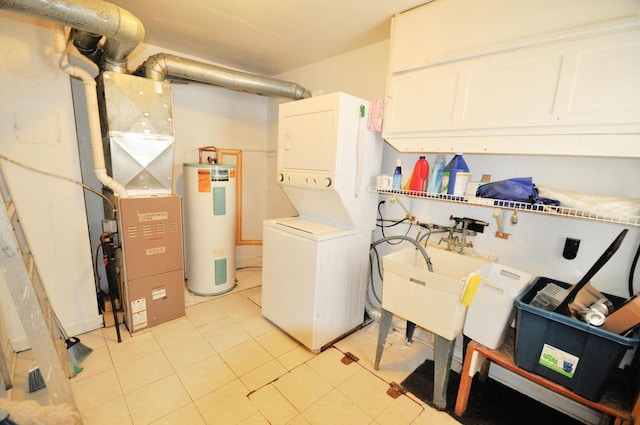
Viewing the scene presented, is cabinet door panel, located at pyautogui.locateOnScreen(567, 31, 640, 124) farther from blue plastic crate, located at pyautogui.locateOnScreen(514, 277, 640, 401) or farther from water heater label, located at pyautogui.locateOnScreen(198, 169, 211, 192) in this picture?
water heater label, located at pyautogui.locateOnScreen(198, 169, 211, 192)

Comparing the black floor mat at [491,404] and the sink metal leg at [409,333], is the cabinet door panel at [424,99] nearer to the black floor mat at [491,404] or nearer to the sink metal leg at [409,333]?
the sink metal leg at [409,333]

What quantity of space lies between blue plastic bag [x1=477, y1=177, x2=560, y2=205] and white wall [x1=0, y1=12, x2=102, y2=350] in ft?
10.0

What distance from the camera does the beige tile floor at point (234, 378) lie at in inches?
64.1

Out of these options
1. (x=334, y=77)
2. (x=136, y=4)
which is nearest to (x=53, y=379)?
(x=136, y=4)

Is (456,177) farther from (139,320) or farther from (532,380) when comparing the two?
(139,320)

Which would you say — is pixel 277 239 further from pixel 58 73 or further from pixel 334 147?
pixel 58 73

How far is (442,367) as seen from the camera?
5.50 feet

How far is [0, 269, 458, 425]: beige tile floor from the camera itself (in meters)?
1.63

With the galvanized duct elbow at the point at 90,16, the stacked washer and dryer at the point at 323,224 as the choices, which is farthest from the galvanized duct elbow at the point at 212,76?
the stacked washer and dryer at the point at 323,224

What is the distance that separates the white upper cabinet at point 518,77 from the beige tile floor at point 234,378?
5.52ft

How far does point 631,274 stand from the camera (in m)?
1.45

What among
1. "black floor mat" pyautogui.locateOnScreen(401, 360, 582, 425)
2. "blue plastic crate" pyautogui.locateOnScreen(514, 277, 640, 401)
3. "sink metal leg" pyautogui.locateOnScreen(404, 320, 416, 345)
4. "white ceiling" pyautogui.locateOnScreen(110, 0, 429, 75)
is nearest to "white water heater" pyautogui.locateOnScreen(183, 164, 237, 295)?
"white ceiling" pyautogui.locateOnScreen(110, 0, 429, 75)

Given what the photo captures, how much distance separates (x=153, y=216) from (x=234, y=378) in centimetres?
148

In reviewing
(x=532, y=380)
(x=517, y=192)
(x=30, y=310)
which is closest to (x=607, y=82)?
(x=517, y=192)
